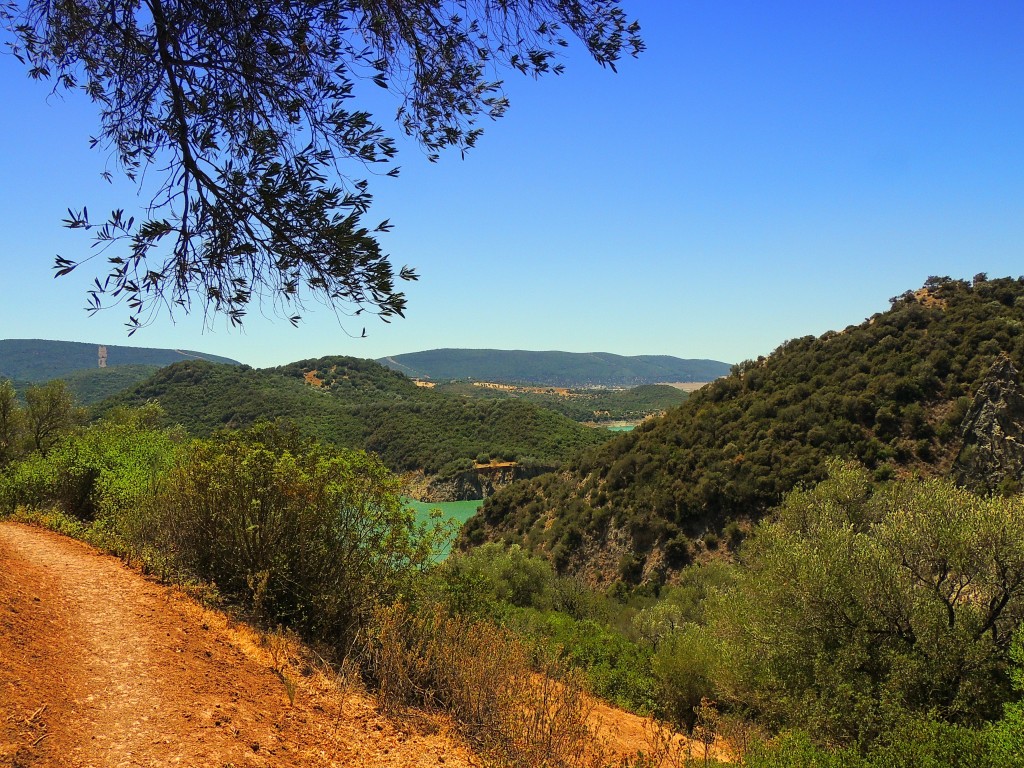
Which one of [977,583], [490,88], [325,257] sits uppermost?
[490,88]

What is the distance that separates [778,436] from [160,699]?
3218 cm

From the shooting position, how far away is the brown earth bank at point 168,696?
3309 mm

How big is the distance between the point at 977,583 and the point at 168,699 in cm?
1052

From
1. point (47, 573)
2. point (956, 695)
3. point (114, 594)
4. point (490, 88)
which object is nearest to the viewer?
point (490, 88)

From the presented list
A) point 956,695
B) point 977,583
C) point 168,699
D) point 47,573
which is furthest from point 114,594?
point 977,583

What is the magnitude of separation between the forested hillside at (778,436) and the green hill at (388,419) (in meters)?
23.9

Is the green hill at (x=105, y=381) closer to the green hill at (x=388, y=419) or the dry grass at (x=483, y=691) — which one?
the green hill at (x=388, y=419)

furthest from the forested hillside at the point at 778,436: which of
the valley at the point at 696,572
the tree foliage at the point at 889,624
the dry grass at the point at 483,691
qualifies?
the dry grass at the point at 483,691

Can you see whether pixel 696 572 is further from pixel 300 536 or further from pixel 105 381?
pixel 105 381

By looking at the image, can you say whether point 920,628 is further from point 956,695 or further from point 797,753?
point 797,753

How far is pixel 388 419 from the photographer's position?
72.3 m

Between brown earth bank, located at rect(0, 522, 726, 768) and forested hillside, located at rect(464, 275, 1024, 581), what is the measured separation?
25217 millimetres

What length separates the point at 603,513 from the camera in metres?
33.4

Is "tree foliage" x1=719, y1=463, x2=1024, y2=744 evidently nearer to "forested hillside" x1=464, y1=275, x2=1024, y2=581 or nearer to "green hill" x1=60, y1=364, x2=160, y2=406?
"forested hillside" x1=464, y1=275, x2=1024, y2=581
